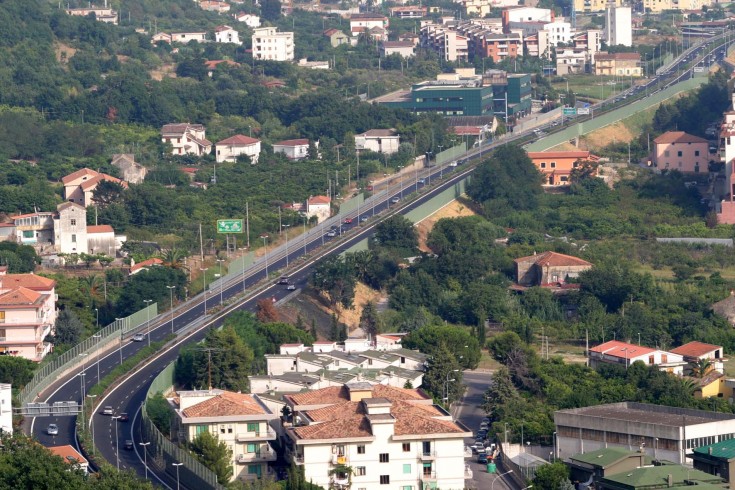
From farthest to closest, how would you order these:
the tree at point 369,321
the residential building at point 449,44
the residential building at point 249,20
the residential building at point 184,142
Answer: the residential building at point 249,20
the residential building at point 449,44
the residential building at point 184,142
the tree at point 369,321

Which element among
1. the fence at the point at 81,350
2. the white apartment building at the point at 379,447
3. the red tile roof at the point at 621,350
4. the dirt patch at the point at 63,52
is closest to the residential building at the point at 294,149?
the dirt patch at the point at 63,52

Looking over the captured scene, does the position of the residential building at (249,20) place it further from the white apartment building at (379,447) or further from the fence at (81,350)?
the white apartment building at (379,447)

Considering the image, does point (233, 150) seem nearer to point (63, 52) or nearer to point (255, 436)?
point (63, 52)

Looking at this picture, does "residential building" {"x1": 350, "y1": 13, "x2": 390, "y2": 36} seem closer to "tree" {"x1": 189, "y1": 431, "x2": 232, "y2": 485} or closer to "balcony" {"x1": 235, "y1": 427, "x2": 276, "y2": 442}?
"balcony" {"x1": 235, "y1": 427, "x2": 276, "y2": 442}

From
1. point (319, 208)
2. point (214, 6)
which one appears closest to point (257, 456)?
point (319, 208)

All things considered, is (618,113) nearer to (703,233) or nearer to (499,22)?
(703,233)

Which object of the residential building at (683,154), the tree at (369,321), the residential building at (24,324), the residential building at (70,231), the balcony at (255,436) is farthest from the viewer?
the residential building at (683,154)

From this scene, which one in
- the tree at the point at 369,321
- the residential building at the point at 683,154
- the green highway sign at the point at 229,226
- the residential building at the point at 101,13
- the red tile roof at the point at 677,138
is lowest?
the tree at the point at 369,321

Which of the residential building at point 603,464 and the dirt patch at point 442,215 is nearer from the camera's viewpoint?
the residential building at point 603,464
